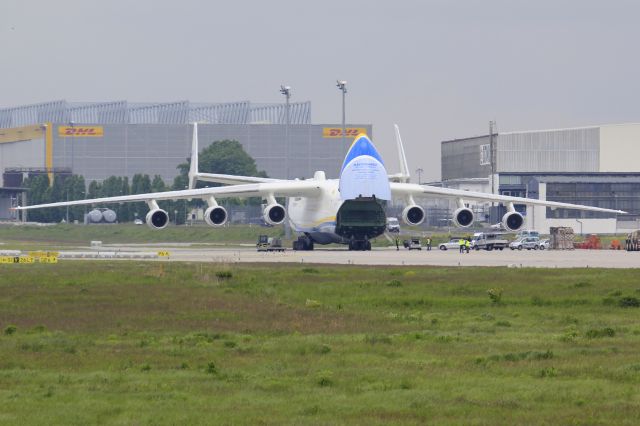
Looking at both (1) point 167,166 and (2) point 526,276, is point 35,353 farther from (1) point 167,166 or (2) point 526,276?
(1) point 167,166

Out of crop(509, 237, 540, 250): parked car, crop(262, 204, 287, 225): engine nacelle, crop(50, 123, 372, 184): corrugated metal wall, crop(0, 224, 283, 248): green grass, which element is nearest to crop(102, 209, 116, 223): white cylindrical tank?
crop(50, 123, 372, 184): corrugated metal wall

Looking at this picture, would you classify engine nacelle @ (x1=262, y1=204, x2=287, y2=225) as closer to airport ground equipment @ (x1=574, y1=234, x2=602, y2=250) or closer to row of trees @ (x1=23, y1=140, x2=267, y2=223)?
airport ground equipment @ (x1=574, y1=234, x2=602, y2=250)

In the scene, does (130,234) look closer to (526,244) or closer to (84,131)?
(526,244)

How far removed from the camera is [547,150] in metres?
135

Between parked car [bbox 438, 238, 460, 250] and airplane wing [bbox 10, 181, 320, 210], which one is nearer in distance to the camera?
airplane wing [bbox 10, 181, 320, 210]

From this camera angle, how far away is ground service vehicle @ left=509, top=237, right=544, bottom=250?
86500 mm

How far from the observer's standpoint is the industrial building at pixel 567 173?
121 metres

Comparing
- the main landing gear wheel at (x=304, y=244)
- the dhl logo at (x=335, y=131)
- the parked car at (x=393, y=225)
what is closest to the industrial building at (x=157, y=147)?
the dhl logo at (x=335, y=131)

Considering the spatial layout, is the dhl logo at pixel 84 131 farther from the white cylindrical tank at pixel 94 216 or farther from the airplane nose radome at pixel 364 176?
the airplane nose radome at pixel 364 176

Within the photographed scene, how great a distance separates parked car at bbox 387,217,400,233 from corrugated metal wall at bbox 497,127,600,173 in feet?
53.7

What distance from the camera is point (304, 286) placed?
1598 inches

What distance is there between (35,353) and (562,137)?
373ft

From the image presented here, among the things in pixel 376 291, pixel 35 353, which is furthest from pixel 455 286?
pixel 35 353

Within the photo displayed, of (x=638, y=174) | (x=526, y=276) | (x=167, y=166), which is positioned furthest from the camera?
(x=167, y=166)
